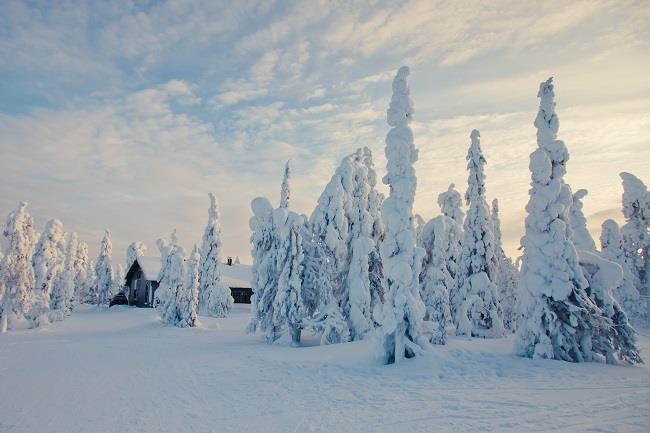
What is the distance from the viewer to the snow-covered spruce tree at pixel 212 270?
4319 cm

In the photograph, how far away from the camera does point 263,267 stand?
2211cm

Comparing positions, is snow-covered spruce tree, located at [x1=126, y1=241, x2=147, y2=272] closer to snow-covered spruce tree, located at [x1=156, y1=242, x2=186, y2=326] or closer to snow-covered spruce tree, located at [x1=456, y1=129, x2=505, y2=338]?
snow-covered spruce tree, located at [x1=156, y1=242, x2=186, y2=326]

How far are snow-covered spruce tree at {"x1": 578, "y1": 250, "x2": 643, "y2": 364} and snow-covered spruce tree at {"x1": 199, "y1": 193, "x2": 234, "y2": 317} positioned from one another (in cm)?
3542

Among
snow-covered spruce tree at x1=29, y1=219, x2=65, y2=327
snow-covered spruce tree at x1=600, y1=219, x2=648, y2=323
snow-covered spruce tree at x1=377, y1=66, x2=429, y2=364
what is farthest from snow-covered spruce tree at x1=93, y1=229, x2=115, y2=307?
snow-covered spruce tree at x1=600, y1=219, x2=648, y2=323

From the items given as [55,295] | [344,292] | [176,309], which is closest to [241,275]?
[55,295]

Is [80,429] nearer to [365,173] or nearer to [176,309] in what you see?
[365,173]

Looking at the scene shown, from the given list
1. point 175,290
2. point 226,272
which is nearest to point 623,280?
point 175,290

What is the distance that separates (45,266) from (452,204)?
35711 mm

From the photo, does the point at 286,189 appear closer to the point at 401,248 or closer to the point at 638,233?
the point at 401,248

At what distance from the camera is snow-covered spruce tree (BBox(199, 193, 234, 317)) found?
4319 cm

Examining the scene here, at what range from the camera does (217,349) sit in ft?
62.8

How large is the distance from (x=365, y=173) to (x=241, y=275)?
37.8 m

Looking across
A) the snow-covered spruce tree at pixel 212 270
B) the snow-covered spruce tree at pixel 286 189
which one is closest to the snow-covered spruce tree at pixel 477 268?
the snow-covered spruce tree at pixel 286 189

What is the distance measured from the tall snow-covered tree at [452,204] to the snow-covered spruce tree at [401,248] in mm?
16273
